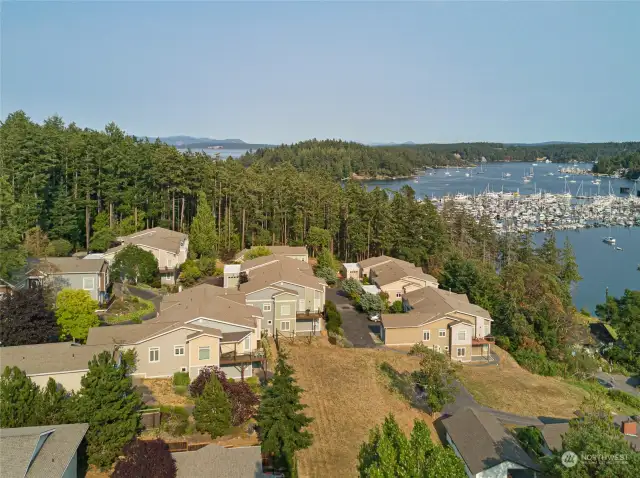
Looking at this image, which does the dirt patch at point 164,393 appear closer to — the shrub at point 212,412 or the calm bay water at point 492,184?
the shrub at point 212,412

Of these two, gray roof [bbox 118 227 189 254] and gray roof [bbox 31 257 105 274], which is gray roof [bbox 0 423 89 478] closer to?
gray roof [bbox 31 257 105 274]

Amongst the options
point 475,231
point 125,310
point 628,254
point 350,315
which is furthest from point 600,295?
point 125,310

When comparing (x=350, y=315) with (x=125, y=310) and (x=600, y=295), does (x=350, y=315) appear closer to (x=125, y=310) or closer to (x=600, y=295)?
(x=125, y=310)

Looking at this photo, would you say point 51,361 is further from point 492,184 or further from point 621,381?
point 492,184

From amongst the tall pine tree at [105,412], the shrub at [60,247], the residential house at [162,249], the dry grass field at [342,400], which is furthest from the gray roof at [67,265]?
the tall pine tree at [105,412]

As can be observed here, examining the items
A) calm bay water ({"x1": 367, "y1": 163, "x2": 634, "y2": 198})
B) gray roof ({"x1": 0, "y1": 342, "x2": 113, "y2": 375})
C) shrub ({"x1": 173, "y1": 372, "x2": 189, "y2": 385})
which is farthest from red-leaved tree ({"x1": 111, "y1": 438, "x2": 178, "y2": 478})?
calm bay water ({"x1": 367, "y1": 163, "x2": 634, "y2": 198})

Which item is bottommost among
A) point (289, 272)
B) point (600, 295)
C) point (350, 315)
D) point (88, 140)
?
point (600, 295)
